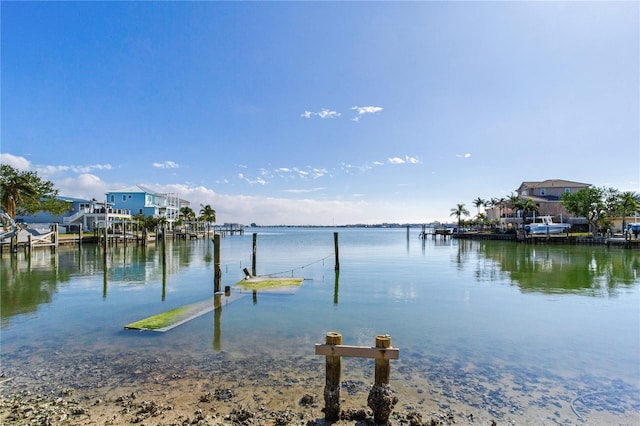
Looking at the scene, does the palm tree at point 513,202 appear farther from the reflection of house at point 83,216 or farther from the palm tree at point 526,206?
the reflection of house at point 83,216

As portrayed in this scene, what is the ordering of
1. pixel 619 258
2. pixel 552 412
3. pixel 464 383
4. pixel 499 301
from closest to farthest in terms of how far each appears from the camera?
pixel 552 412 → pixel 464 383 → pixel 499 301 → pixel 619 258

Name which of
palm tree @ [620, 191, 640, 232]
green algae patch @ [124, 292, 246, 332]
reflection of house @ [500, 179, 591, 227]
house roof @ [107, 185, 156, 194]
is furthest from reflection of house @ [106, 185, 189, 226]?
palm tree @ [620, 191, 640, 232]

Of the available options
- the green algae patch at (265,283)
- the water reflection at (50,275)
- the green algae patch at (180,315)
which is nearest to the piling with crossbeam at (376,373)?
the green algae patch at (180,315)

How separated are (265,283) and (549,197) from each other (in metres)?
85.2

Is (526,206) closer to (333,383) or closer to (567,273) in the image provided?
(567,273)

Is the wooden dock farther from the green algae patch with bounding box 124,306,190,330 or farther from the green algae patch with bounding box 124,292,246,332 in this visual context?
the green algae patch with bounding box 124,306,190,330

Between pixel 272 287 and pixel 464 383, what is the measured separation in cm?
1542

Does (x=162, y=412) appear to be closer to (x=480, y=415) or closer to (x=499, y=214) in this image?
(x=480, y=415)

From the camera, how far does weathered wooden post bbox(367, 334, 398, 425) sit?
7570 mm

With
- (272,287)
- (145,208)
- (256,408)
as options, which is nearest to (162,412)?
(256,408)

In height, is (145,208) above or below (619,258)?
above

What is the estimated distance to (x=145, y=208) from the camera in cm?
8994

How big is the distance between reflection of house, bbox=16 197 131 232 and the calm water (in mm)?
46054

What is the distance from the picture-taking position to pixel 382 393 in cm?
757
